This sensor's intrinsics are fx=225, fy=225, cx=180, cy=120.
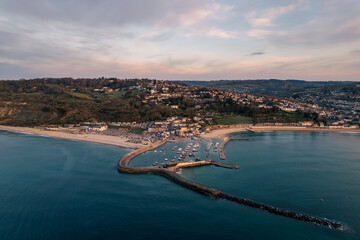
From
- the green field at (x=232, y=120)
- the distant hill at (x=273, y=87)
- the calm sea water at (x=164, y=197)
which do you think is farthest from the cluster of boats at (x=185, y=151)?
the distant hill at (x=273, y=87)

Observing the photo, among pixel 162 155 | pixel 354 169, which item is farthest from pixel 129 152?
pixel 354 169

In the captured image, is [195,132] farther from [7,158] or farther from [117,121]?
[7,158]

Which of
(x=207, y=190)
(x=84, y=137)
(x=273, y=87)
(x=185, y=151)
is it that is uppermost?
(x=273, y=87)

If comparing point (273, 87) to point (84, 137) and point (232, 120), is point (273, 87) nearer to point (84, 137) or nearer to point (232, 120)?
point (232, 120)

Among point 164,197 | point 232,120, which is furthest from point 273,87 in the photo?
point 164,197

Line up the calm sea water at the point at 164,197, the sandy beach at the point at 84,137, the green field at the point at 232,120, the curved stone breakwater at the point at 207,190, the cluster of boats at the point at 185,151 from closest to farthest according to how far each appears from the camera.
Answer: the calm sea water at the point at 164,197
the curved stone breakwater at the point at 207,190
the cluster of boats at the point at 185,151
the sandy beach at the point at 84,137
the green field at the point at 232,120

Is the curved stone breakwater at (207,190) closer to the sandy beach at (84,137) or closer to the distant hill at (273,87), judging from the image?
the sandy beach at (84,137)
